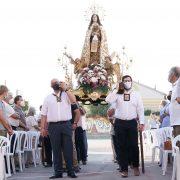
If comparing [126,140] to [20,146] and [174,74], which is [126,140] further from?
[20,146]

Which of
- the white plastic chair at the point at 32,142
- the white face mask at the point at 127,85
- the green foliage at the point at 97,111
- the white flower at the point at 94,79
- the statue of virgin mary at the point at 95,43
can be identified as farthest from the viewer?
the green foliage at the point at 97,111

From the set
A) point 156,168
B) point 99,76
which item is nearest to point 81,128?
point 156,168

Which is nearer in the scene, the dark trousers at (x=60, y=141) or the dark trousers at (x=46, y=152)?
the dark trousers at (x=60, y=141)

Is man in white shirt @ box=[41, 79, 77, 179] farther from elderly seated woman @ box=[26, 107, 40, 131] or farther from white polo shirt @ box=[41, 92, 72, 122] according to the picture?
elderly seated woman @ box=[26, 107, 40, 131]

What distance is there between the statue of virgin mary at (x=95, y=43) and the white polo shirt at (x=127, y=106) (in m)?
12.0

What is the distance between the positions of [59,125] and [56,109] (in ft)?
1.00

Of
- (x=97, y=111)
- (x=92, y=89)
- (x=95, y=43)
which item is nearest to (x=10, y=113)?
(x=92, y=89)

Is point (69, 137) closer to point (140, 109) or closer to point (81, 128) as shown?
point (140, 109)

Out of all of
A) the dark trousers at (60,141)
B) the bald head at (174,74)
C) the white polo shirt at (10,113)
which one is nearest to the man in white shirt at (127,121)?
the dark trousers at (60,141)

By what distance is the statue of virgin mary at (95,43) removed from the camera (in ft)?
76.2

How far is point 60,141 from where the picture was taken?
35.4ft

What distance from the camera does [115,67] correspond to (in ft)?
72.3

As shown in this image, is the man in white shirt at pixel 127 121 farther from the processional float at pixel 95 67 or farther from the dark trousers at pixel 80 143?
the processional float at pixel 95 67

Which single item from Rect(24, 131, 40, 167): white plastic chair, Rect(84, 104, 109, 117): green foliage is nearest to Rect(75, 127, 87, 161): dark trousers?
Rect(24, 131, 40, 167): white plastic chair
